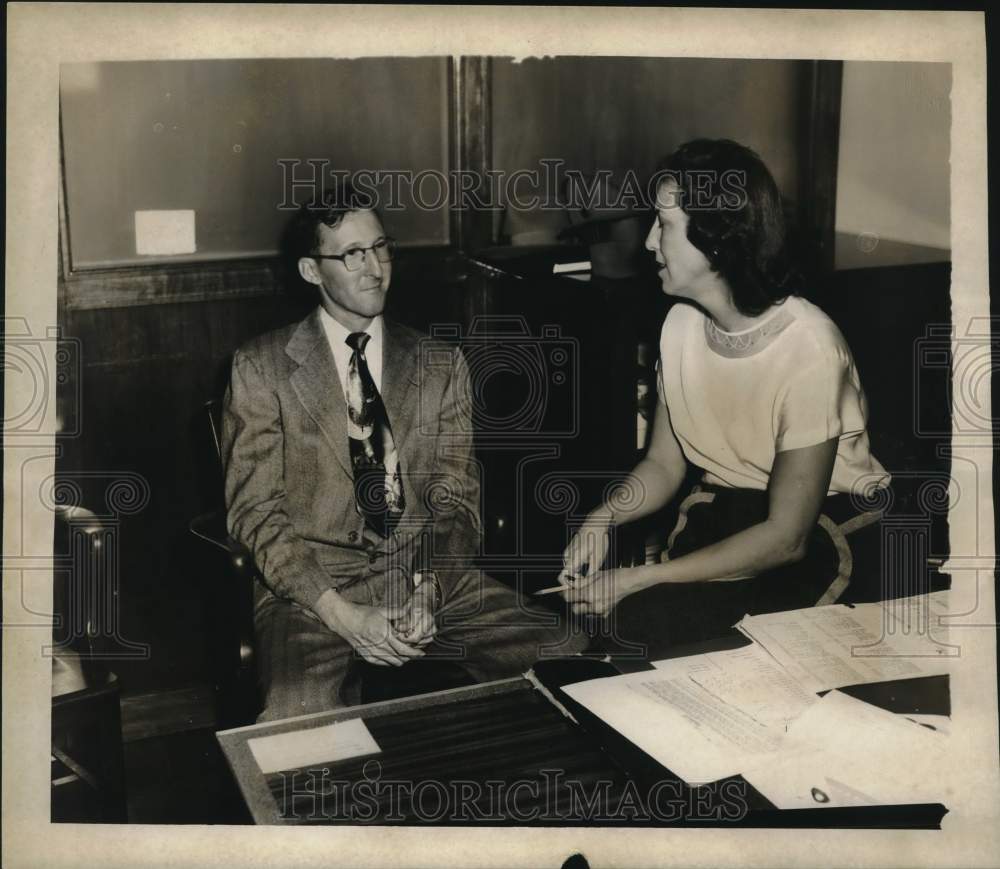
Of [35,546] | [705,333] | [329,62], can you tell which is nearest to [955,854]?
[705,333]

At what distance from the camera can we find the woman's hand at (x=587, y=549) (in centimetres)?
204

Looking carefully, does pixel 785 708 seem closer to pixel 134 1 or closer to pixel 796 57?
pixel 796 57

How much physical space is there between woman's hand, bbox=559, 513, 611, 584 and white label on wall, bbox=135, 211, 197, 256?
108 centimetres

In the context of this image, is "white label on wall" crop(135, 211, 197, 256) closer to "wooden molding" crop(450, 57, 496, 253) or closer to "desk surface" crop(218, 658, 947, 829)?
"wooden molding" crop(450, 57, 496, 253)

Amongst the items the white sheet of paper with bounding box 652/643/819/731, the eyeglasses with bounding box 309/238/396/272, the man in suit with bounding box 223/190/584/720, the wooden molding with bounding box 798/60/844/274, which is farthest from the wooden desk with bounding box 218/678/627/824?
the wooden molding with bounding box 798/60/844/274

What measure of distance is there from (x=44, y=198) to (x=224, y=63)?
0.52 metres

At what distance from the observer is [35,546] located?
5.93ft

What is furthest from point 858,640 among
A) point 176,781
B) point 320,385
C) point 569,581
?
point 176,781

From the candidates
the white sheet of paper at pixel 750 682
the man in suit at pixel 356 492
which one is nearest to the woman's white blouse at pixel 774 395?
the white sheet of paper at pixel 750 682

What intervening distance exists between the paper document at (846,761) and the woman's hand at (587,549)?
0.57m

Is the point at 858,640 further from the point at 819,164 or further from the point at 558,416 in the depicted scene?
the point at 819,164

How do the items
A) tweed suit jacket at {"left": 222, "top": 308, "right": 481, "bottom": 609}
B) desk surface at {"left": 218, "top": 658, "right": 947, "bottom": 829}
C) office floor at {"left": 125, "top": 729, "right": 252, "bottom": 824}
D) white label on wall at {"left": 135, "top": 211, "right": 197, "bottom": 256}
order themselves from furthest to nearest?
1. white label on wall at {"left": 135, "top": 211, "right": 197, "bottom": 256}
2. tweed suit jacket at {"left": 222, "top": 308, "right": 481, "bottom": 609}
3. office floor at {"left": 125, "top": 729, "right": 252, "bottom": 824}
4. desk surface at {"left": 218, "top": 658, "right": 947, "bottom": 829}

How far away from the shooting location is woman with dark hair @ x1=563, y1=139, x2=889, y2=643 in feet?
6.22

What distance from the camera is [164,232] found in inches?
85.7
